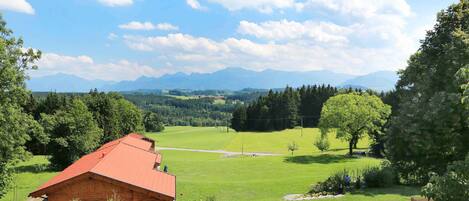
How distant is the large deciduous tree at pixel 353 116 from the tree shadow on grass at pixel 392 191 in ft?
90.4

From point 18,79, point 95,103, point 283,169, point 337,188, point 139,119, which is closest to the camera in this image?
point 18,79

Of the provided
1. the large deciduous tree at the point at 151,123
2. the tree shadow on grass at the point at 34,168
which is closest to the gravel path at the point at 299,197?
the tree shadow on grass at the point at 34,168

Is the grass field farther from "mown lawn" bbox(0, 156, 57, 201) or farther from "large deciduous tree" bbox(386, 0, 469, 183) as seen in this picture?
"large deciduous tree" bbox(386, 0, 469, 183)

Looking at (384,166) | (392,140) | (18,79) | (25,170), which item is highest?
(18,79)

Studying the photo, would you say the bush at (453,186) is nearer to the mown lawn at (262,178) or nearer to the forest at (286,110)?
the mown lawn at (262,178)

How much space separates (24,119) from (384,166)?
29532 millimetres

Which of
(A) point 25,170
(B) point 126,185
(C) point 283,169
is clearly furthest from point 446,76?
(A) point 25,170

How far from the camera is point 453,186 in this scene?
12352mm

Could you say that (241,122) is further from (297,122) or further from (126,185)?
(126,185)

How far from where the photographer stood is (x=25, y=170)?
56.7 metres

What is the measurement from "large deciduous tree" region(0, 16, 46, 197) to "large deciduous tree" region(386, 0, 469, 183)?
28.1 metres

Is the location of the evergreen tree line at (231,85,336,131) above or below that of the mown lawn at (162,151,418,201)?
above

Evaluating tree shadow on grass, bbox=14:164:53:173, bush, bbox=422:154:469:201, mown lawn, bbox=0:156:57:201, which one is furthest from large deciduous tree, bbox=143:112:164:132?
bush, bbox=422:154:469:201

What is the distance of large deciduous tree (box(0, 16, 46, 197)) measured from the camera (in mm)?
31297
